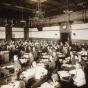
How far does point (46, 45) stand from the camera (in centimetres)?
1138

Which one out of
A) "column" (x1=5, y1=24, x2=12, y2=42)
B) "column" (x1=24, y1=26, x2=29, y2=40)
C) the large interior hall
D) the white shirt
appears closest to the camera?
the white shirt

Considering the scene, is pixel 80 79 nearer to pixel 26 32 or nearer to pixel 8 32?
pixel 8 32

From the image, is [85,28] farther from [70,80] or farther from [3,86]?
[3,86]

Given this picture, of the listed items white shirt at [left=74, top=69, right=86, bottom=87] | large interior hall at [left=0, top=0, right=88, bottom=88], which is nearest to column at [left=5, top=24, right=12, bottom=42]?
large interior hall at [left=0, top=0, right=88, bottom=88]

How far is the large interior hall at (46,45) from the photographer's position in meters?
4.00

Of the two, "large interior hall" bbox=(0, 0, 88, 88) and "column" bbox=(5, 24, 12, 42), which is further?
"column" bbox=(5, 24, 12, 42)

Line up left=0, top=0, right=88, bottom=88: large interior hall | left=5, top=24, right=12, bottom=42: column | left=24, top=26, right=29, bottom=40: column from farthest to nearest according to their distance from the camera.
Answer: left=24, top=26, right=29, bottom=40: column
left=5, top=24, right=12, bottom=42: column
left=0, top=0, right=88, bottom=88: large interior hall

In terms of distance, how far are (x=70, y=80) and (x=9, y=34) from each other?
41.2 ft

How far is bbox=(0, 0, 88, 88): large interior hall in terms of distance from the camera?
400cm

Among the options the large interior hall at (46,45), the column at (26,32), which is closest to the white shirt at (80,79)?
Result: the large interior hall at (46,45)

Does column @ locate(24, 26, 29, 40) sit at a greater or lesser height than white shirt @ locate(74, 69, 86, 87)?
greater

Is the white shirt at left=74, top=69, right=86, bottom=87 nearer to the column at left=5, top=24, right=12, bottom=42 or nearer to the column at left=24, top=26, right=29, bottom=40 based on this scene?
the column at left=5, top=24, right=12, bottom=42

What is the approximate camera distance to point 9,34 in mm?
15070

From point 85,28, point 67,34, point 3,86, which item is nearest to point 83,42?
point 85,28
